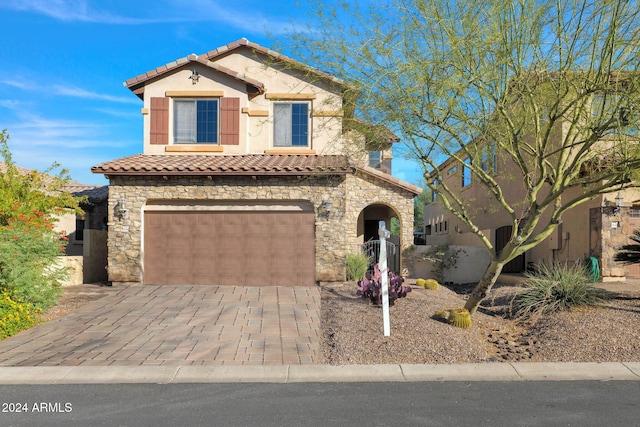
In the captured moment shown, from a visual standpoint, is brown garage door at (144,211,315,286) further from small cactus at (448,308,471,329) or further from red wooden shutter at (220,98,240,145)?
small cactus at (448,308,471,329)

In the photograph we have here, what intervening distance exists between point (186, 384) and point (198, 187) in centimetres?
906

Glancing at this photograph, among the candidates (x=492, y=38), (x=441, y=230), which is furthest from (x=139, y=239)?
(x=441, y=230)

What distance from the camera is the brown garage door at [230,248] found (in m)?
15.6

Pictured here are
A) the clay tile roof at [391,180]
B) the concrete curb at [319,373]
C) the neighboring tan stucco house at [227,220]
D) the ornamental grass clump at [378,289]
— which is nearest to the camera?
the concrete curb at [319,373]

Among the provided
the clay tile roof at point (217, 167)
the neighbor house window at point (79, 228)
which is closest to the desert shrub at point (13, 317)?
the clay tile roof at point (217, 167)

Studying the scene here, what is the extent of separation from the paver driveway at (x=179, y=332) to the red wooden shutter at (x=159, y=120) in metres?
5.56

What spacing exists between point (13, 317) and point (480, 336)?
911 cm

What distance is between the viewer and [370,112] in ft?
33.4

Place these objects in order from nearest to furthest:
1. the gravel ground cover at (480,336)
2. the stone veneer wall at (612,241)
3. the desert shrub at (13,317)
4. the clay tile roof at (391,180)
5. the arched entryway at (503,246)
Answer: the gravel ground cover at (480,336)
the desert shrub at (13,317)
the stone veneer wall at (612,241)
the clay tile roof at (391,180)
the arched entryway at (503,246)

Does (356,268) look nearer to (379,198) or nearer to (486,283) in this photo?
(379,198)

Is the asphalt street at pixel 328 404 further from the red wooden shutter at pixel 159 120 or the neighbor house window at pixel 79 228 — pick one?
the neighbor house window at pixel 79 228

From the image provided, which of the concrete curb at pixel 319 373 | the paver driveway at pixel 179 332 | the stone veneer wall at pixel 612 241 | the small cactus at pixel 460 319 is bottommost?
the concrete curb at pixel 319 373

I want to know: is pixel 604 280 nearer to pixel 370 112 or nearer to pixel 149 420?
pixel 370 112

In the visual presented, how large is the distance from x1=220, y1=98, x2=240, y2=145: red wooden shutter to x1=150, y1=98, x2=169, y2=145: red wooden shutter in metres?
1.82
